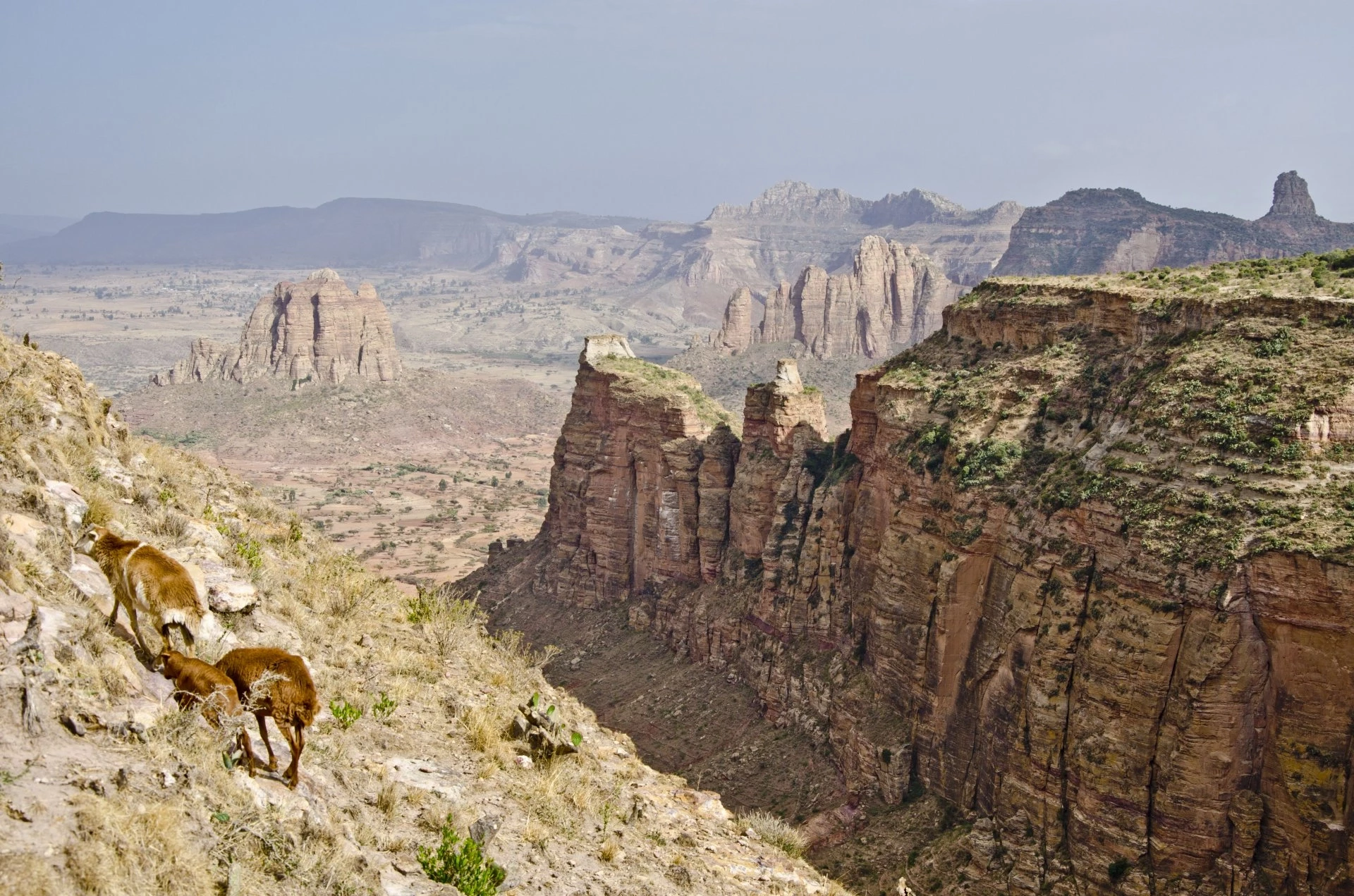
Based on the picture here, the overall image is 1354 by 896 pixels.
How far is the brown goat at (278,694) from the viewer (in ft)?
39.9

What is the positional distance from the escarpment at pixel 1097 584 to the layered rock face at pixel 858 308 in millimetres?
120954

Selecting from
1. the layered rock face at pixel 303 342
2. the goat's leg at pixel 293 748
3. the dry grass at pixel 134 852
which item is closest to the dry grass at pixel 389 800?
the goat's leg at pixel 293 748

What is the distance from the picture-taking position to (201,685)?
11.9 meters

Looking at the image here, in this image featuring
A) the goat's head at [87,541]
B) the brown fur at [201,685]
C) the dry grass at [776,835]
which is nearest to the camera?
the brown fur at [201,685]

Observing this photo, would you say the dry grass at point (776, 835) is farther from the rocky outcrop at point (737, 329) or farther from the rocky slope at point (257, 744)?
the rocky outcrop at point (737, 329)

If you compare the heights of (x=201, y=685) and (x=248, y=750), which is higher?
(x=201, y=685)

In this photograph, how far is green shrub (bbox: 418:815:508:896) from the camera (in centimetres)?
1245

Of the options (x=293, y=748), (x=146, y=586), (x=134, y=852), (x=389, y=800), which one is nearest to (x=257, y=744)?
(x=293, y=748)

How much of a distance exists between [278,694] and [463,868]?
9.66ft

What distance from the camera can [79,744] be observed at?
1009 cm

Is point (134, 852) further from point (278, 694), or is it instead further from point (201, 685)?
point (278, 694)

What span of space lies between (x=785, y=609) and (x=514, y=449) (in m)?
119

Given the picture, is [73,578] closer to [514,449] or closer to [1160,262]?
[514,449]

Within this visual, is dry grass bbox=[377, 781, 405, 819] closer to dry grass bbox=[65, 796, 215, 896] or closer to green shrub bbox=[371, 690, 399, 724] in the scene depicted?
green shrub bbox=[371, 690, 399, 724]
